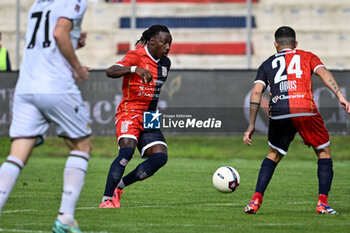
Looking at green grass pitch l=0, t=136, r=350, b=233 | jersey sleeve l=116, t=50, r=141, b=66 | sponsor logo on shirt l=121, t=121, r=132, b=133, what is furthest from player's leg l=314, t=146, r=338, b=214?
jersey sleeve l=116, t=50, r=141, b=66

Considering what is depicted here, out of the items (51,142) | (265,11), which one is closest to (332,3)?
(265,11)

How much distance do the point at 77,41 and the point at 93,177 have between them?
22.1ft

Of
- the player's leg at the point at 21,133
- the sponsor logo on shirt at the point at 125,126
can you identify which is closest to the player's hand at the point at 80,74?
the player's leg at the point at 21,133

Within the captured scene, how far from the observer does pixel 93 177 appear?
42.0 feet

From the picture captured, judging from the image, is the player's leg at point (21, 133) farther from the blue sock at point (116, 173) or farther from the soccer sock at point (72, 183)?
the blue sock at point (116, 173)

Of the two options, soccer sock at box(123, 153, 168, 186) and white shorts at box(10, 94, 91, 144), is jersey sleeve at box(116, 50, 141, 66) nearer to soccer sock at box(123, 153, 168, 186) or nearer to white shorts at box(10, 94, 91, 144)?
soccer sock at box(123, 153, 168, 186)

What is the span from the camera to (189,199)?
9.64 m

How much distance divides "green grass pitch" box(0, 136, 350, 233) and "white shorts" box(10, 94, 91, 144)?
933 mm

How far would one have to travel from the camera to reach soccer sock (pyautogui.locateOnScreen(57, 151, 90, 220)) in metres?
6.06

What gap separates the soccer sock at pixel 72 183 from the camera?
6059 mm

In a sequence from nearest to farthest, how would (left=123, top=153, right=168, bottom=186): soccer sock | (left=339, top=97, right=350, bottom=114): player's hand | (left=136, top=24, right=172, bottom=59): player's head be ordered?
(left=339, top=97, right=350, bottom=114): player's hand < (left=123, top=153, right=168, bottom=186): soccer sock < (left=136, top=24, right=172, bottom=59): player's head

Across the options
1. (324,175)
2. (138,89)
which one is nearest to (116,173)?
(138,89)

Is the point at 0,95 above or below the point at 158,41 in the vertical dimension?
below

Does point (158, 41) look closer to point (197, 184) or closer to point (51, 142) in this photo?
point (197, 184)
